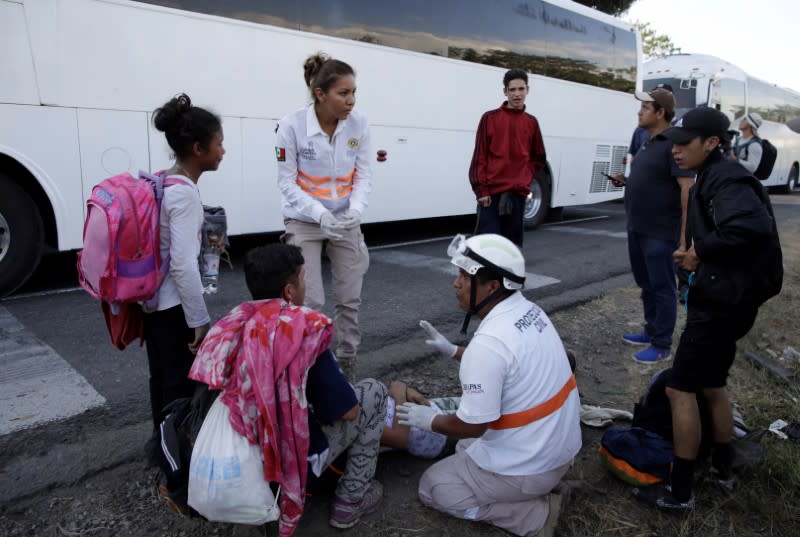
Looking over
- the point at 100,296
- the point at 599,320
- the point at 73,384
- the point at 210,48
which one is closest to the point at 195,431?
the point at 100,296

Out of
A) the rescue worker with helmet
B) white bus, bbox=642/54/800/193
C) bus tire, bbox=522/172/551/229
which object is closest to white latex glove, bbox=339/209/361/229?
the rescue worker with helmet

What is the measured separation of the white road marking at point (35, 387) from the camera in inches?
121

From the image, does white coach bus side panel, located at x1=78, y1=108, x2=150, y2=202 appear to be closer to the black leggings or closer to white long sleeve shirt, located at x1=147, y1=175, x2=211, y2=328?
the black leggings

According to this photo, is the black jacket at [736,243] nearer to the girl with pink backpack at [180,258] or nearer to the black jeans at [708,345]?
the black jeans at [708,345]

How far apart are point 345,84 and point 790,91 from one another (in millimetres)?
23935

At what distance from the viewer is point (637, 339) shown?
449cm

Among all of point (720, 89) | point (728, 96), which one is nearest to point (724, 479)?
point (720, 89)

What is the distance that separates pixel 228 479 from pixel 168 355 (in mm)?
729

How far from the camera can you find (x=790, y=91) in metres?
21.5

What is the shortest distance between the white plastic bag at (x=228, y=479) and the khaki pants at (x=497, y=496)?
0.75 m

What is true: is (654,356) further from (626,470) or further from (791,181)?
(791,181)

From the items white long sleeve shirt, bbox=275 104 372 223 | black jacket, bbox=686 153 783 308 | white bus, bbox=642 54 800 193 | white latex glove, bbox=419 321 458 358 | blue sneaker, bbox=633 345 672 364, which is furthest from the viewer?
white bus, bbox=642 54 800 193

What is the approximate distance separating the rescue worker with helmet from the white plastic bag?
625 millimetres

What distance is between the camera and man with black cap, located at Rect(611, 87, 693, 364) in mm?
3867
